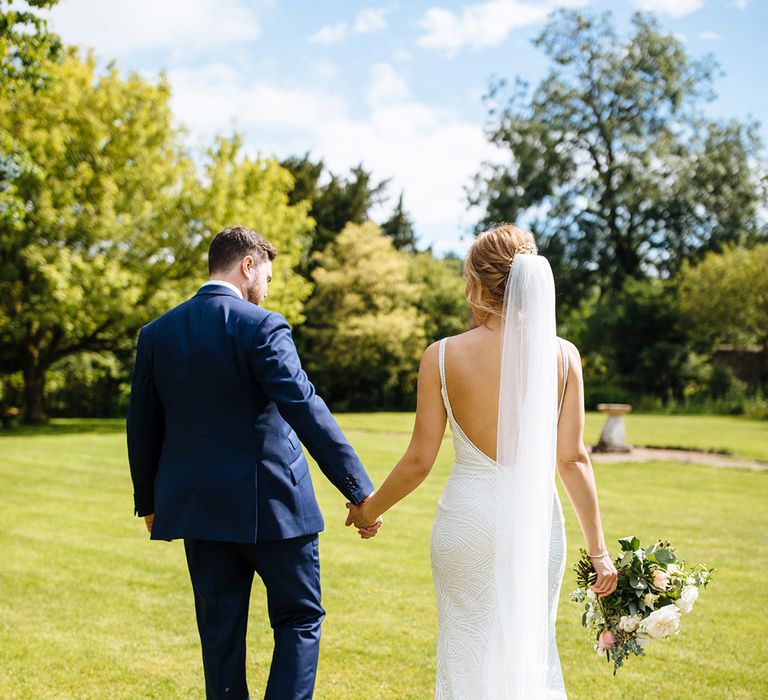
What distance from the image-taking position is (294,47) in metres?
12.5

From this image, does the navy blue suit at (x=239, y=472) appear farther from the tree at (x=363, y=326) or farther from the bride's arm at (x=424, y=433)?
the tree at (x=363, y=326)

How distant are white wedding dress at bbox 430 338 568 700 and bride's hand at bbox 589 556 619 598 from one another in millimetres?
299

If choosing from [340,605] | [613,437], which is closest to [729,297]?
[613,437]

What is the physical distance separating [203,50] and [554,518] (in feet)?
41.3

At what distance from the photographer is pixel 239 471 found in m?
3.07

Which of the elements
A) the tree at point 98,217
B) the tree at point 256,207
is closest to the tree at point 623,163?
the tree at point 256,207

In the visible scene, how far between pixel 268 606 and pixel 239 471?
0.55 m

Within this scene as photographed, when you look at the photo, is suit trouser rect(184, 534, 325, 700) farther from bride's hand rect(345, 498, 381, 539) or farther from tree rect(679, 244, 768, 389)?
tree rect(679, 244, 768, 389)

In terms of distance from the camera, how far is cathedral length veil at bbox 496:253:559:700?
2.95m

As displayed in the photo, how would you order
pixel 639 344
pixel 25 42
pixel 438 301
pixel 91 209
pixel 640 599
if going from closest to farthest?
pixel 640 599
pixel 25 42
pixel 91 209
pixel 639 344
pixel 438 301

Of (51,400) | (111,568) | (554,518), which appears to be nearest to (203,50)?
(111,568)

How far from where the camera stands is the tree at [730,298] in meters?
30.1

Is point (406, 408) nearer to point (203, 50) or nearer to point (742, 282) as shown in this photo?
point (742, 282)

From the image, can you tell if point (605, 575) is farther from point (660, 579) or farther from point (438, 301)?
point (438, 301)
